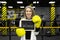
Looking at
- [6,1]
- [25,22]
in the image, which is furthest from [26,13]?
[6,1]

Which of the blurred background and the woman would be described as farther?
the blurred background

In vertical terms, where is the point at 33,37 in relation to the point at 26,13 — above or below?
below

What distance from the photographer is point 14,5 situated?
6.78 m

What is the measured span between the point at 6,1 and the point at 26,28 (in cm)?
330

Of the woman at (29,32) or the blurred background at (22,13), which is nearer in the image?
the woman at (29,32)

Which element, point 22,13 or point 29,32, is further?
point 22,13

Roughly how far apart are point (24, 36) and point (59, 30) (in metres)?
4.51

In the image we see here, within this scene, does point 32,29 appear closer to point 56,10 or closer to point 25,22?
point 25,22

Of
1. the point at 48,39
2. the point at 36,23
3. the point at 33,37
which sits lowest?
the point at 48,39

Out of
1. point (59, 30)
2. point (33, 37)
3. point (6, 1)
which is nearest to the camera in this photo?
point (33, 37)

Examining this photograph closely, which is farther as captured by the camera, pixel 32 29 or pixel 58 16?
pixel 58 16

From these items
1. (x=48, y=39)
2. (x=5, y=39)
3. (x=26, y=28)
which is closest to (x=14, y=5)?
(x=5, y=39)

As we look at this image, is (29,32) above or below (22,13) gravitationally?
below

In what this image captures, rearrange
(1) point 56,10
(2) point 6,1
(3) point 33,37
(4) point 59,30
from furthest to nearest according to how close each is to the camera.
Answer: (1) point 56,10
(4) point 59,30
(2) point 6,1
(3) point 33,37
